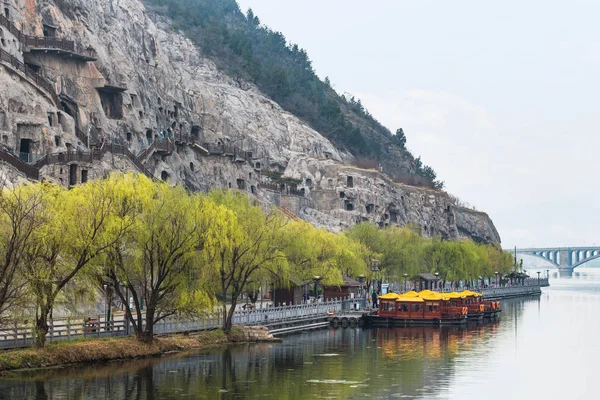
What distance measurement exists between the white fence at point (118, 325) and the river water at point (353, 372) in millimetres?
3066

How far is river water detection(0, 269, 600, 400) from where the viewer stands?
4794 centimetres

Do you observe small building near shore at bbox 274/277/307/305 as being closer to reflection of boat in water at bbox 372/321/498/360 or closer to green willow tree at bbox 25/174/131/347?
reflection of boat in water at bbox 372/321/498/360

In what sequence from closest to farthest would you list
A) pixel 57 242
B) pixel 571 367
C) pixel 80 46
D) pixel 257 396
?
pixel 257 396, pixel 57 242, pixel 571 367, pixel 80 46

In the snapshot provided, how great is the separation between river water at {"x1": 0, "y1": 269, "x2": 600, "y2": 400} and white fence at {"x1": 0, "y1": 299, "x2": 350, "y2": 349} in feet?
10.1

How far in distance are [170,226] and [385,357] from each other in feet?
60.9

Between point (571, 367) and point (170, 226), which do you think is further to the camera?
point (571, 367)

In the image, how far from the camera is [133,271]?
2323 inches

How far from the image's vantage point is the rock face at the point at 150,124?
94062 mm

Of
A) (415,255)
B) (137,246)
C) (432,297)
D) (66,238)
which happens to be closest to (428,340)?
(432,297)

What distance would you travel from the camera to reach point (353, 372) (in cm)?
5728

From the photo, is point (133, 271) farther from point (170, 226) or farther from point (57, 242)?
point (57, 242)

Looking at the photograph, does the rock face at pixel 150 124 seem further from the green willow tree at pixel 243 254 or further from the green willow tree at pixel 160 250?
the green willow tree at pixel 243 254

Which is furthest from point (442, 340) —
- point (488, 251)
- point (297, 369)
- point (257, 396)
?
point (488, 251)

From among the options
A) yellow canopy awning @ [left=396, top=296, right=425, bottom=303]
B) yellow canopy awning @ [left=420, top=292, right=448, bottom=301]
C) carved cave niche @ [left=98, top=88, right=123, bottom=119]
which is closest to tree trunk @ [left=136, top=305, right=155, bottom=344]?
yellow canopy awning @ [left=396, top=296, right=425, bottom=303]
